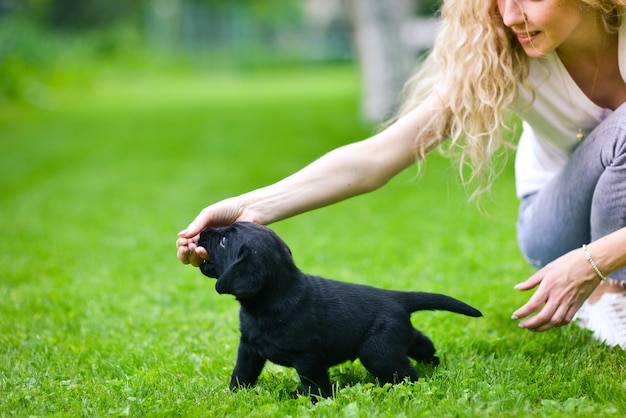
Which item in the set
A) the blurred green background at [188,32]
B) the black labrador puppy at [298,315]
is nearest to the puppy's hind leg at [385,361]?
the black labrador puppy at [298,315]

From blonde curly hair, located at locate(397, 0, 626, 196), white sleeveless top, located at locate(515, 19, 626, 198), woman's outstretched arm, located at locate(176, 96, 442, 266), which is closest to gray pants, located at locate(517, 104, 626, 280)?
white sleeveless top, located at locate(515, 19, 626, 198)

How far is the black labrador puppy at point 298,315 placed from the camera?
9.42 feet

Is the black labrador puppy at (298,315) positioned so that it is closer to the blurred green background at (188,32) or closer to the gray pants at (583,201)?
the gray pants at (583,201)

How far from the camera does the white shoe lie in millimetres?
3389

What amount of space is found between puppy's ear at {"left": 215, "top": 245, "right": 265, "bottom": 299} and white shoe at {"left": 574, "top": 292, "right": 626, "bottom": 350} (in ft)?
5.05

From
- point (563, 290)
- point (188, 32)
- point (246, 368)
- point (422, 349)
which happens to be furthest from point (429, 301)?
point (188, 32)

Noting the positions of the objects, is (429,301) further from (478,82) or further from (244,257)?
(478,82)

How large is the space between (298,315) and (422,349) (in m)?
0.63

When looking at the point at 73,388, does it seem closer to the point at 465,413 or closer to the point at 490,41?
the point at 465,413

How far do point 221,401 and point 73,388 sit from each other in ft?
2.07

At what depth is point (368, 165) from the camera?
333 cm

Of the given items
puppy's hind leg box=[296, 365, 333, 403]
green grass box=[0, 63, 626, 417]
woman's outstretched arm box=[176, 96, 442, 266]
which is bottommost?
green grass box=[0, 63, 626, 417]

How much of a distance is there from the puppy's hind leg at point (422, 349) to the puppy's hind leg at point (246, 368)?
0.60 metres

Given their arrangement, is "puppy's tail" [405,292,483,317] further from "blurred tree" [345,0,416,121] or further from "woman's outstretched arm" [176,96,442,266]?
"blurred tree" [345,0,416,121]
